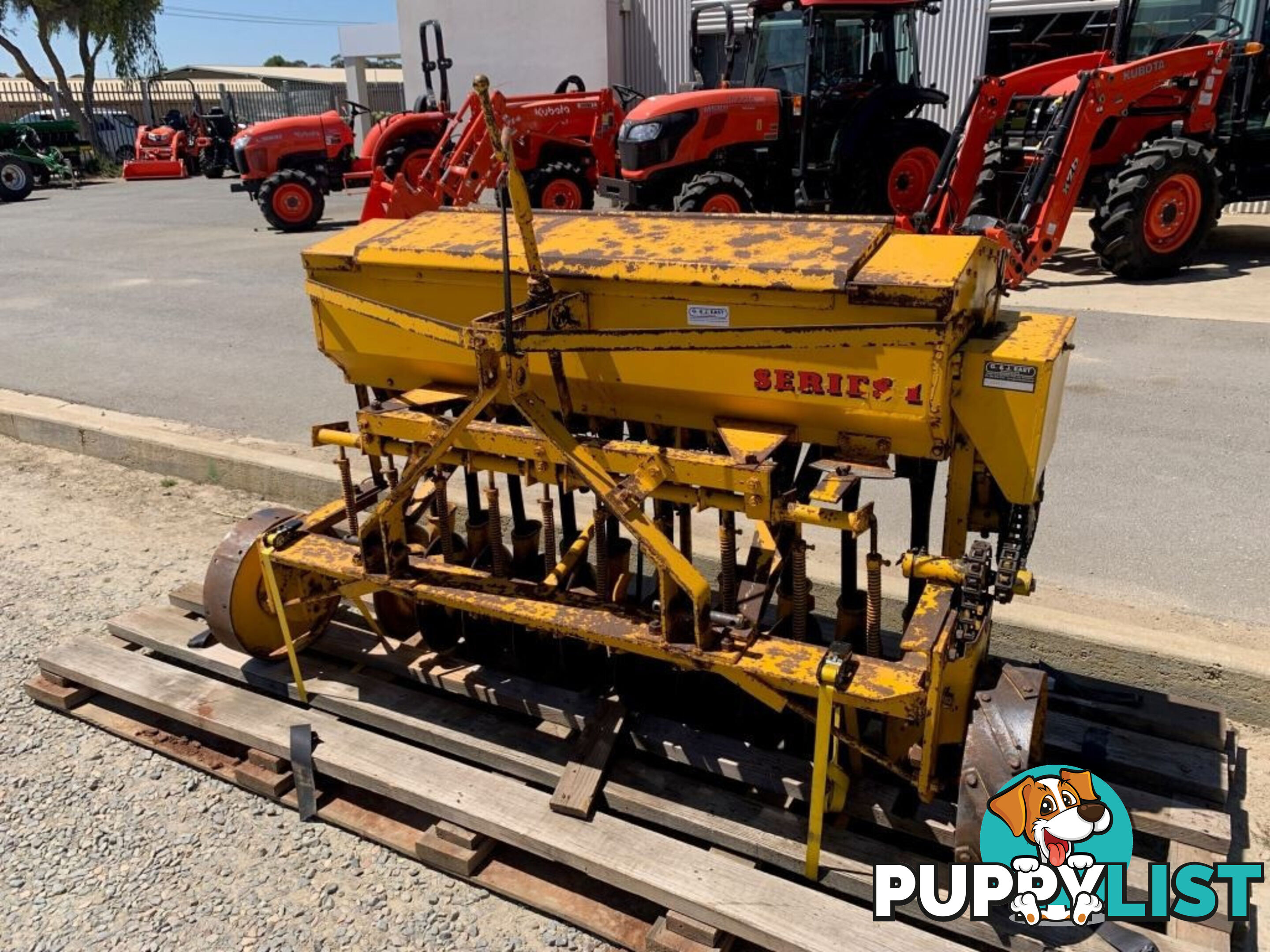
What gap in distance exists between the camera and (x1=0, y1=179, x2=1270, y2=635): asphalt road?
430 centimetres

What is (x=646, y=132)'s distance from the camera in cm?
1050

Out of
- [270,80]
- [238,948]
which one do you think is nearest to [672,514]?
[238,948]

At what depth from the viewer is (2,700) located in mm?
3844

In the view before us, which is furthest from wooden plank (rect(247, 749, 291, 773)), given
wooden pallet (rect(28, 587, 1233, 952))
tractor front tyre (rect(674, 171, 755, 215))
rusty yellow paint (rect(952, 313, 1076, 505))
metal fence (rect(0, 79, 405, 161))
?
metal fence (rect(0, 79, 405, 161))

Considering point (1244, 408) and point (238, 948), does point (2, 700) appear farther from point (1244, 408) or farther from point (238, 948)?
point (1244, 408)

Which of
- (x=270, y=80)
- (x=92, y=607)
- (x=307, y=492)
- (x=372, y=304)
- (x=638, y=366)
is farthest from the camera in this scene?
(x=270, y=80)

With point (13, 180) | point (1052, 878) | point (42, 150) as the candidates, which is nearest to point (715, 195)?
point (1052, 878)

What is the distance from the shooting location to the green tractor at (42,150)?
23109mm

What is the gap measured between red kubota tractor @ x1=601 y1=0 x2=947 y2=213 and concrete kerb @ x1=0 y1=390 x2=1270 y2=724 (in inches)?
229

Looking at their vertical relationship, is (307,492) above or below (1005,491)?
below

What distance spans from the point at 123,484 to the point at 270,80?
4961 cm

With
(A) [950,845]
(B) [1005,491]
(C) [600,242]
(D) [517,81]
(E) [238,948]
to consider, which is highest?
(D) [517,81]

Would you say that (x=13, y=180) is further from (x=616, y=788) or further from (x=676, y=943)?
(x=676, y=943)

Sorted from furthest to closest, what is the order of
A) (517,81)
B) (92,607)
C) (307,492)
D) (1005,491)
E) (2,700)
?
(517,81), (307,492), (92,607), (2,700), (1005,491)
